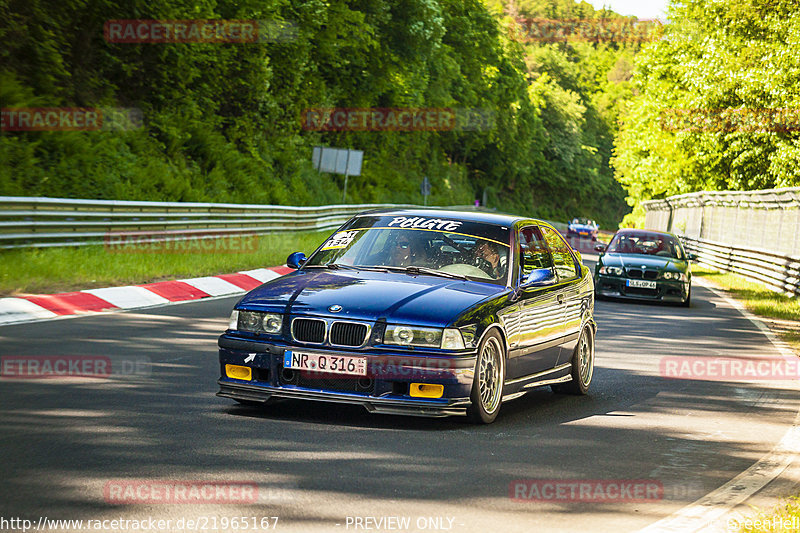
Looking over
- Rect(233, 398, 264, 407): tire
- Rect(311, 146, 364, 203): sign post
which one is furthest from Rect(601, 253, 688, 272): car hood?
Rect(311, 146, 364, 203): sign post

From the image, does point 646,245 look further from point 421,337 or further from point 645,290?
point 421,337

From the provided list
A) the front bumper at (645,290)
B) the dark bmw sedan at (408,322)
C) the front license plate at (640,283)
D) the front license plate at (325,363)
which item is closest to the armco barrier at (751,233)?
the front bumper at (645,290)

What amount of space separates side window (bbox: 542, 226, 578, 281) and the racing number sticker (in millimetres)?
1806

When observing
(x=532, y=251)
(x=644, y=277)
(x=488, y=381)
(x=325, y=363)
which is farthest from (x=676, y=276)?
(x=325, y=363)

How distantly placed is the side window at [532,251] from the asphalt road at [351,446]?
115cm

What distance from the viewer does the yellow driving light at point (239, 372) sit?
24.0ft

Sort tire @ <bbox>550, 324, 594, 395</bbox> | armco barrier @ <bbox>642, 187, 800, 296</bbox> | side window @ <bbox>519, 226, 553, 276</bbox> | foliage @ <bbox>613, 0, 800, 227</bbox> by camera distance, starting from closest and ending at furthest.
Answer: side window @ <bbox>519, 226, 553, 276</bbox>, tire @ <bbox>550, 324, 594, 395</bbox>, armco barrier @ <bbox>642, 187, 800, 296</bbox>, foliage @ <bbox>613, 0, 800, 227</bbox>

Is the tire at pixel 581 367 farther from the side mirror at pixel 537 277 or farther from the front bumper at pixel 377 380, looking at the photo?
the front bumper at pixel 377 380

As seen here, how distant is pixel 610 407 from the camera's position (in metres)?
8.93

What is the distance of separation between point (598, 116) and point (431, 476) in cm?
13296

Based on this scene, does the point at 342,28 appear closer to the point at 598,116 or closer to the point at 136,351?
the point at 136,351

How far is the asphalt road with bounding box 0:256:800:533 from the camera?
16.8 feet

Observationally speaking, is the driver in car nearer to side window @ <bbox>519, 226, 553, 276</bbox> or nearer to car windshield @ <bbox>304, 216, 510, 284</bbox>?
car windshield @ <bbox>304, 216, 510, 284</bbox>

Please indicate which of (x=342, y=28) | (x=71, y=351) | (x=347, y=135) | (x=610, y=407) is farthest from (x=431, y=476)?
(x=347, y=135)
